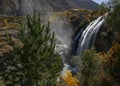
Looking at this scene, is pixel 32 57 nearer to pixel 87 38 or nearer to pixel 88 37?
pixel 88 37

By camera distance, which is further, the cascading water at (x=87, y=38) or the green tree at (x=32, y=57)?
the cascading water at (x=87, y=38)

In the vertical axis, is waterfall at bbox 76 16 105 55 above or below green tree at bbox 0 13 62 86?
below

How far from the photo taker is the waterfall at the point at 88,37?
8281cm

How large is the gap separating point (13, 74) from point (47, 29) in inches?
225

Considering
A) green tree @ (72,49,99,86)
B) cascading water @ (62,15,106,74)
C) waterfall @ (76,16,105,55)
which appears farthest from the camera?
waterfall @ (76,16,105,55)

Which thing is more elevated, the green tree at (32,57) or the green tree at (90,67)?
the green tree at (32,57)

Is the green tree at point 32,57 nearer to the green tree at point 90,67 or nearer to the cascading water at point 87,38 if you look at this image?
the green tree at point 90,67

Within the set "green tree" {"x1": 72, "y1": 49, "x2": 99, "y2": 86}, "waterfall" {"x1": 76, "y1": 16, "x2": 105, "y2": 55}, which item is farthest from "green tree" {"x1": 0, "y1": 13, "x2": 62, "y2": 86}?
"waterfall" {"x1": 76, "y1": 16, "x2": 105, "y2": 55}

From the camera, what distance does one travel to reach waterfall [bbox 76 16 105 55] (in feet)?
272

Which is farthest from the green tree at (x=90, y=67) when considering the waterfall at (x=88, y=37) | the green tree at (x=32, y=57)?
the waterfall at (x=88, y=37)

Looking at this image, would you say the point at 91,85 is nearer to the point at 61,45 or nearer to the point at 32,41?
the point at 32,41

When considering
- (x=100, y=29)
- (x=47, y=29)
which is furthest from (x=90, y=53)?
(x=100, y=29)

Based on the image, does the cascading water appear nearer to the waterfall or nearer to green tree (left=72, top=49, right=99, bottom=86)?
the waterfall

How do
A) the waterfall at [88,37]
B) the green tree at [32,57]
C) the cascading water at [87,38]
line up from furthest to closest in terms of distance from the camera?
the waterfall at [88,37]
the cascading water at [87,38]
the green tree at [32,57]
